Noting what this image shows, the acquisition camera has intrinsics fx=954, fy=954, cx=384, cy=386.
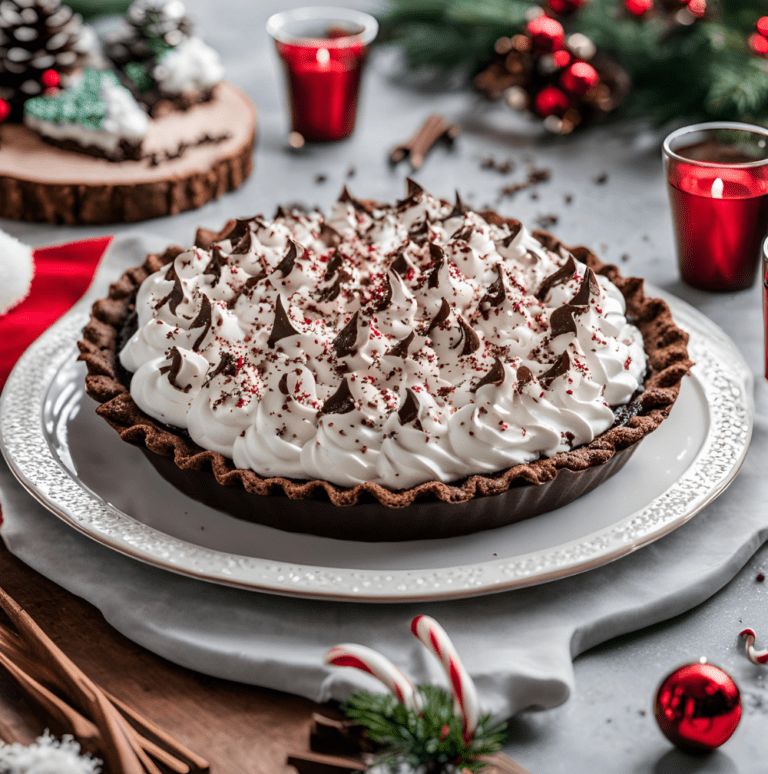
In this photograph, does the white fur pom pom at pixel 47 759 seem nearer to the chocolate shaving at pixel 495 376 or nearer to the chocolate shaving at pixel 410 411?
the chocolate shaving at pixel 410 411

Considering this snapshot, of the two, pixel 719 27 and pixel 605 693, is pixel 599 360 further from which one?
pixel 719 27

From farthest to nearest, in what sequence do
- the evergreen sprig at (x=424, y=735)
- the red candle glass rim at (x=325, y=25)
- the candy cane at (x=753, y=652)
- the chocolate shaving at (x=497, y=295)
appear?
the red candle glass rim at (x=325, y=25), the chocolate shaving at (x=497, y=295), the candy cane at (x=753, y=652), the evergreen sprig at (x=424, y=735)

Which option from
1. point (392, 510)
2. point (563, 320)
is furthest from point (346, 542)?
point (563, 320)

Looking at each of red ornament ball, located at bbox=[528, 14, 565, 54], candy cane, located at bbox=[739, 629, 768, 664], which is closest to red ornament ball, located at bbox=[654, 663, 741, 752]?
candy cane, located at bbox=[739, 629, 768, 664]

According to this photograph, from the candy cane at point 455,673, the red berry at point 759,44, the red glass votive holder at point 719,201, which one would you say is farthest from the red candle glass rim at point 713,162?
the candy cane at point 455,673

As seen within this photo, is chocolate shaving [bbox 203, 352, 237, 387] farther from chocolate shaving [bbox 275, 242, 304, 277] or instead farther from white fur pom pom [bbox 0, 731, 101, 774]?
white fur pom pom [bbox 0, 731, 101, 774]

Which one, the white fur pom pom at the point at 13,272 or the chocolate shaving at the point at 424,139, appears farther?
the chocolate shaving at the point at 424,139

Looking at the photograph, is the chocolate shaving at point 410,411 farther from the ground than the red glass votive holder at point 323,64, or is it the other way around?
the chocolate shaving at point 410,411

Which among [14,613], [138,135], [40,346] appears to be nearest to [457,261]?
[40,346]
